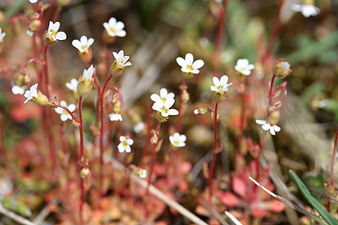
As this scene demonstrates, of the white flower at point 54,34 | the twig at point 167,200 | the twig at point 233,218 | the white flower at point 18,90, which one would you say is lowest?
the twig at point 167,200

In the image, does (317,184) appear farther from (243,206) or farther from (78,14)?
(78,14)

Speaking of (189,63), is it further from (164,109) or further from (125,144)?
(125,144)

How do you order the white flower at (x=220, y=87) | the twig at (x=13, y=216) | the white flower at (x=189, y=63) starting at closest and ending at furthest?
the white flower at (x=220, y=87) < the white flower at (x=189, y=63) < the twig at (x=13, y=216)

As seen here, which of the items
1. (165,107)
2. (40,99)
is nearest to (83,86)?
(40,99)

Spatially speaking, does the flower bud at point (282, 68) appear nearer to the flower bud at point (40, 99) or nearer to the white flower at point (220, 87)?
the white flower at point (220, 87)

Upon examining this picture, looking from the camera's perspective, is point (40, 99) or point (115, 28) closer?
point (40, 99)

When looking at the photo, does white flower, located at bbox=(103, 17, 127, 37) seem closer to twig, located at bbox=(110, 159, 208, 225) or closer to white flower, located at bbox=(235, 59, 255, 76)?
white flower, located at bbox=(235, 59, 255, 76)

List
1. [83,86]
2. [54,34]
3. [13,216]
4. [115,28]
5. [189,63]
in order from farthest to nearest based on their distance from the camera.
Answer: [13,216] < [115,28] < [189,63] < [54,34] < [83,86]

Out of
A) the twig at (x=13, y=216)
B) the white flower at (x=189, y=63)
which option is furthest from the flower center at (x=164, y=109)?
the twig at (x=13, y=216)

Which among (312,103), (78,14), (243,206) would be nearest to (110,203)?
(243,206)

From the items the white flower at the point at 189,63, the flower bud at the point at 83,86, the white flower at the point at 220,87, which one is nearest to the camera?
the flower bud at the point at 83,86

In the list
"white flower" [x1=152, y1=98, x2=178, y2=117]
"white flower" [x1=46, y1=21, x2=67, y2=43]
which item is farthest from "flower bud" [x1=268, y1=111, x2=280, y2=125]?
"white flower" [x1=46, y1=21, x2=67, y2=43]
